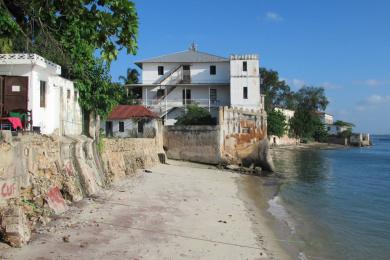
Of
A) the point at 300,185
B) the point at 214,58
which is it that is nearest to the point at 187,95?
the point at 214,58

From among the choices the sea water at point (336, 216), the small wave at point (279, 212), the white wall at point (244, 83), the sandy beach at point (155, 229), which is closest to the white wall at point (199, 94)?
the white wall at point (244, 83)

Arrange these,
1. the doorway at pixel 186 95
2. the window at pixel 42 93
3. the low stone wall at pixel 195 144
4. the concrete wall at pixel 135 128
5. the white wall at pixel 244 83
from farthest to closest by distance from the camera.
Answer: the doorway at pixel 186 95 < the white wall at pixel 244 83 < the low stone wall at pixel 195 144 < the concrete wall at pixel 135 128 < the window at pixel 42 93

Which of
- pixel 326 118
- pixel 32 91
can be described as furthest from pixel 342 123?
pixel 32 91

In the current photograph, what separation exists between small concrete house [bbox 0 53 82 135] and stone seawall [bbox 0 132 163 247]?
7.49 ft

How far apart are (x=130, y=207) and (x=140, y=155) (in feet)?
45.9

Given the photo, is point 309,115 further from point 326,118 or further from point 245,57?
point 245,57

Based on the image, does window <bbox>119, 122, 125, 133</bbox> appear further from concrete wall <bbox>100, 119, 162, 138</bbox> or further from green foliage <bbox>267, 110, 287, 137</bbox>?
green foliage <bbox>267, 110, 287, 137</bbox>

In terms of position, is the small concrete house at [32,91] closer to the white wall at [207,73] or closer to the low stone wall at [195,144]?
the low stone wall at [195,144]

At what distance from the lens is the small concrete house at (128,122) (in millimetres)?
43156

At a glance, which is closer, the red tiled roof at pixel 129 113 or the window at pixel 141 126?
the window at pixel 141 126

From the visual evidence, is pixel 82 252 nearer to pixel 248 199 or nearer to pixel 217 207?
pixel 217 207

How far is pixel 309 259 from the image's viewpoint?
12750mm

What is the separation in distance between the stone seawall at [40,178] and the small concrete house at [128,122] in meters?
22.0

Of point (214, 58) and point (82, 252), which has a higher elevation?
point (214, 58)
